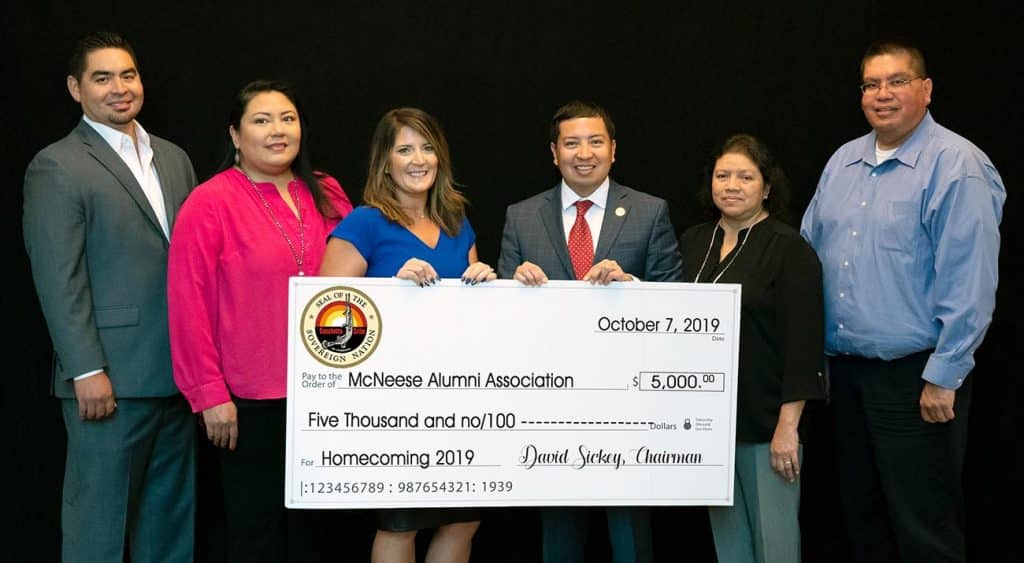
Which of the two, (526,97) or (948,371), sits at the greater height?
(526,97)

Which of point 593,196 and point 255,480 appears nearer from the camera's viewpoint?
point 255,480

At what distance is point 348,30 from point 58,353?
1503mm

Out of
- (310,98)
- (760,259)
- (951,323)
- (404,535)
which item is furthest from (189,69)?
(951,323)

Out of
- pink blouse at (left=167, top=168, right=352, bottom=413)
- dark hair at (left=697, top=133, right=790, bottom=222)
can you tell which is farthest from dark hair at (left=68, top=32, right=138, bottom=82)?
dark hair at (left=697, top=133, right=790, bottom=222)

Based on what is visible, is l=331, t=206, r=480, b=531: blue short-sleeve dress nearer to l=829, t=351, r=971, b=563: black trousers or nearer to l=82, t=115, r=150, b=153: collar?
l=82, t=115, r=150, b=153: collar

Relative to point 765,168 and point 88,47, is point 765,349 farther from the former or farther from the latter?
point 88,47

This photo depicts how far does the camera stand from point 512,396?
2645 mm

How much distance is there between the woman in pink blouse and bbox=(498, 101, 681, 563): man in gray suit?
642 mm

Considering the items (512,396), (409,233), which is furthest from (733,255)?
(409,233)

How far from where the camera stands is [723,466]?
2.71 metres

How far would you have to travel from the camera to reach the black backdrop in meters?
3.39

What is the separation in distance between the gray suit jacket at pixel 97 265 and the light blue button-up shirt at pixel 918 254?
2094 millimetres

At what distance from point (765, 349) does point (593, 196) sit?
0.69m

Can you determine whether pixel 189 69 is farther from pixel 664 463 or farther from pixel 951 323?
pixel 951 323
